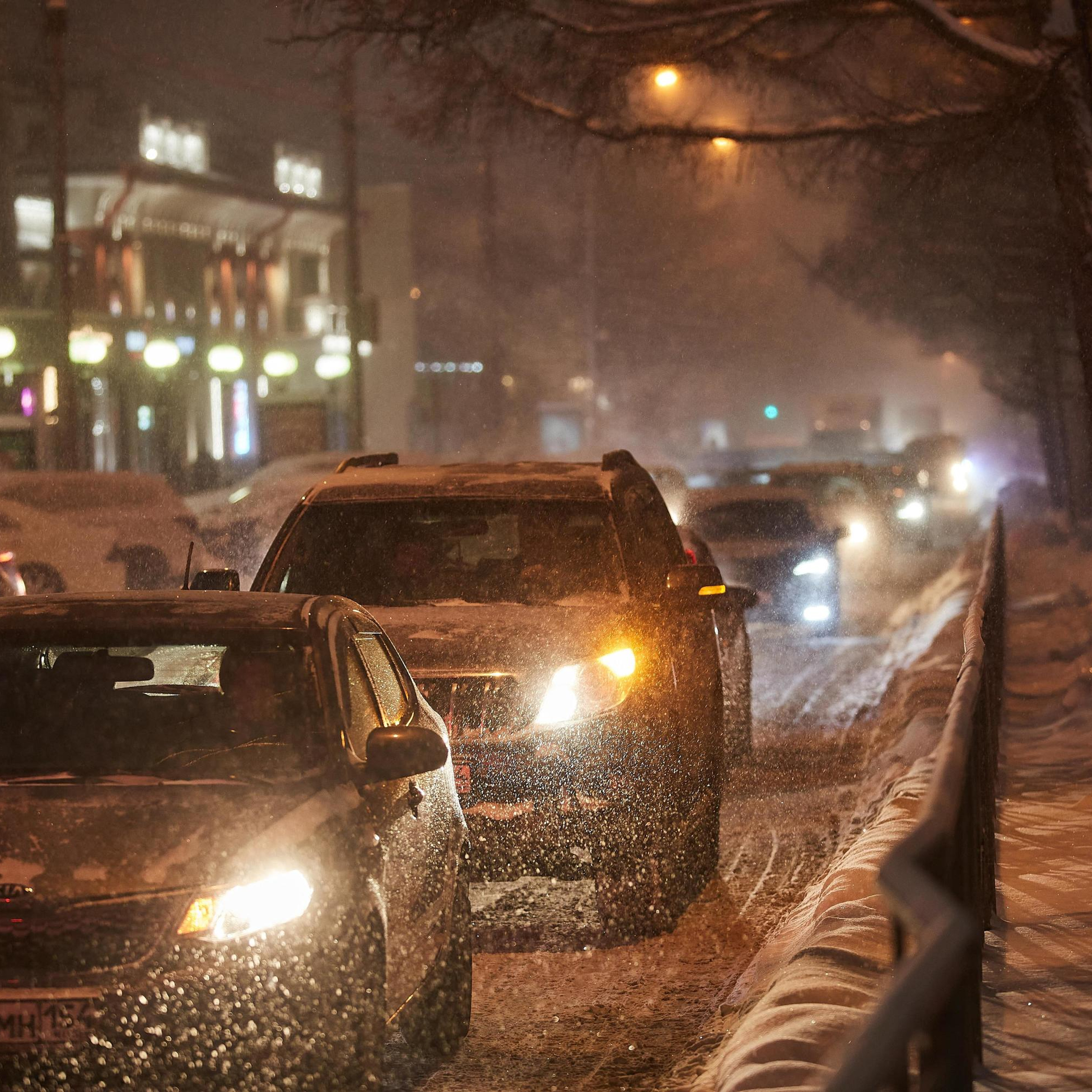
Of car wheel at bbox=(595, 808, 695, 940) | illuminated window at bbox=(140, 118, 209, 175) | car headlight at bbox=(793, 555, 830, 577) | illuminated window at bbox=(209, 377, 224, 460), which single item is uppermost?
illuminated window at bbox=(140, 118, 209, 175)

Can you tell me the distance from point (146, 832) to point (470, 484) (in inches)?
161

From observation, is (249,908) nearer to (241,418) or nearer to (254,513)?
(254,513)

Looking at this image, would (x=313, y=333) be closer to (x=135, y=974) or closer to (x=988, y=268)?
(x=988, y=268)

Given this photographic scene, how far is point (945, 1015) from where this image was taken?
9.38 feet

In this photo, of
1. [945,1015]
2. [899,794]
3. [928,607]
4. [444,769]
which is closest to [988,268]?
[928,607]

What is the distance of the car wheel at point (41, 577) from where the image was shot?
17.1 meters

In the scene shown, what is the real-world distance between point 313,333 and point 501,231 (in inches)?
1140

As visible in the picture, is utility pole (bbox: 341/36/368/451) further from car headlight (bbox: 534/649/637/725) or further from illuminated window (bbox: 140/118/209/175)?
car headlight (bbox: 534/649/637/725)

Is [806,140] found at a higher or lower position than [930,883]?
higher

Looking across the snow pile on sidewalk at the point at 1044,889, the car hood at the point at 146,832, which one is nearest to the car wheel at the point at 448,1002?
the car hood at the point at 146,832

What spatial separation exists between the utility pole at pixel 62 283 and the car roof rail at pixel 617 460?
16228 mm

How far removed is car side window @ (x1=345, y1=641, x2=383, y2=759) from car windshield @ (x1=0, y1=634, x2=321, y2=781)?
21 centimetres

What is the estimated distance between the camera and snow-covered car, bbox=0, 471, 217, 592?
17.5 metres

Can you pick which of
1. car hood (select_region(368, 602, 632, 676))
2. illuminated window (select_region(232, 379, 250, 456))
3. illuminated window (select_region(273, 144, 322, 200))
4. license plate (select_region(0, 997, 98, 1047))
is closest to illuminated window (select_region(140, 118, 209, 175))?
illuminated window (select_region(273, 144, 322, 200))
